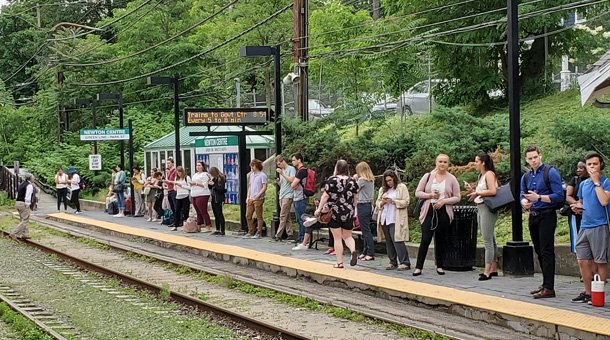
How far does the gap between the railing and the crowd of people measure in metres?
22.2

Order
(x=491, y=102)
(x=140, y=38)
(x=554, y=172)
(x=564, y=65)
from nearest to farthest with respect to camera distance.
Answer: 1. (x=554, y=172)
2. (x=491, y=102)
3. (x=564, y=65)
4. (x=140, y=38)

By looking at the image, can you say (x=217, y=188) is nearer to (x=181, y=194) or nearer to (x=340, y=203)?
(x=181, y=194)

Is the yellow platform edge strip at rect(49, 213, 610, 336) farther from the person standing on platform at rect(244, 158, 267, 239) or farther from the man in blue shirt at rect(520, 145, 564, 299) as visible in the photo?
the person standing on platform at rect(244, 158, 267, 239)

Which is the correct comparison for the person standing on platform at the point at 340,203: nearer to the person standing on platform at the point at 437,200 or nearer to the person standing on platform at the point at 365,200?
the person standing on platform at the point at 365,200

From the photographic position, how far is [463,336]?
9.52 metres

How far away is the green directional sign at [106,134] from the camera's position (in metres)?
33.6

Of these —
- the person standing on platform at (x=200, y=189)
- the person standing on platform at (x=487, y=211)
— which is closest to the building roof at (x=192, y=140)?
the person standing on platform at (x=200, y=189)

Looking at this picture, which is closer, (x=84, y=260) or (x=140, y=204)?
(x=84, y=260)

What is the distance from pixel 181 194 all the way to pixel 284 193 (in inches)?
188

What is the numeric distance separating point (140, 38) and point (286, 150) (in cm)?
3126

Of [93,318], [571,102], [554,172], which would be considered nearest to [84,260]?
[93,318]

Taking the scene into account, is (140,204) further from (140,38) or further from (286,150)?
(140,38)

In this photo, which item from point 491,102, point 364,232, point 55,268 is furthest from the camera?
point 491,102

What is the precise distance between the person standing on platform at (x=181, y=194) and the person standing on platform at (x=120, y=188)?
753cm
